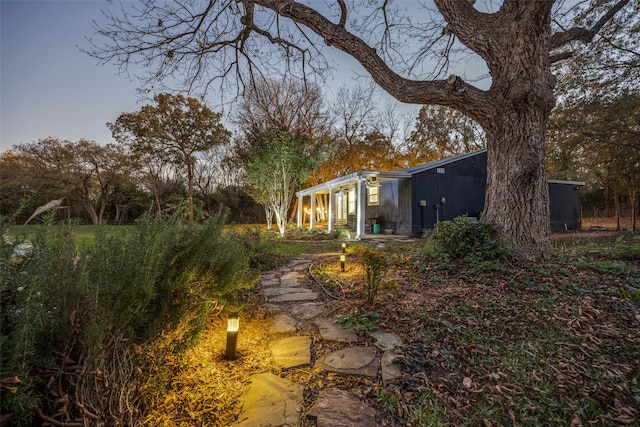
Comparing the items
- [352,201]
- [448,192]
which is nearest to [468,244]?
[448,192]

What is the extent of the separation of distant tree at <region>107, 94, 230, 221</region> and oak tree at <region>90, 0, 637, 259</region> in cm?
1382

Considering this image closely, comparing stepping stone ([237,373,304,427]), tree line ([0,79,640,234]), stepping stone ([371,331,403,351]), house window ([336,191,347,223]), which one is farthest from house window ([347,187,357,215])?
stepping stone ([237,373,304,427])

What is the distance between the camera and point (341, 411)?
5.28ft

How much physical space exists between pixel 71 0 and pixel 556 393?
6.60 m

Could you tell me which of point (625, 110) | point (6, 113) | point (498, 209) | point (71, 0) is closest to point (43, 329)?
point (6, 113)

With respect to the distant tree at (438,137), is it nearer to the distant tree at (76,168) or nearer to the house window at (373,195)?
the house window at (373,195)

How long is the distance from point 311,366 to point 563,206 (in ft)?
57.7

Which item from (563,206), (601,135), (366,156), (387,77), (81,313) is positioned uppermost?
(366,156)

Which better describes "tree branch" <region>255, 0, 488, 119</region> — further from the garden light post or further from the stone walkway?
the garden light post

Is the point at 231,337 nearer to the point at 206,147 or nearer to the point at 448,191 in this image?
the point at 448,191

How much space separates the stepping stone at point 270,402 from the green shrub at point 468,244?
343 cm

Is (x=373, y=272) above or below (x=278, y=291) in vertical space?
above

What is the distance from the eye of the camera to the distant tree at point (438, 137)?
20094 millimetres

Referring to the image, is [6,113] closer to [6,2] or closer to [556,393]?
[6,2]
